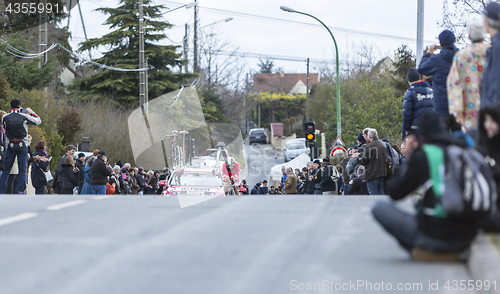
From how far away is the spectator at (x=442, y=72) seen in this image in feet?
→ 23.9

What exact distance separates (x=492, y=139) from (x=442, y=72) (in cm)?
241

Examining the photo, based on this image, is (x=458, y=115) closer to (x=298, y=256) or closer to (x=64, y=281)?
(x=298, y=256)

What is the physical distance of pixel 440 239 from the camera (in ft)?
15.6

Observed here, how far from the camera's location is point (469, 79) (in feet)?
20.3

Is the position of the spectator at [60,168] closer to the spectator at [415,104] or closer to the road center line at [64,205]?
the road center line at [64,205]

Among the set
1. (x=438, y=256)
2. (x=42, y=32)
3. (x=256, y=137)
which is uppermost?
(x=42, y=32)

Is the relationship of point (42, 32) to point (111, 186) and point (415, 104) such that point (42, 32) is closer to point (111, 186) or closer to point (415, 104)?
point (111, 186)

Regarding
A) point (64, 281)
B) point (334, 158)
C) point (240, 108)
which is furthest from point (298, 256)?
point (240, 108)

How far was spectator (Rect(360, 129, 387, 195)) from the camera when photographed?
10.5 meters

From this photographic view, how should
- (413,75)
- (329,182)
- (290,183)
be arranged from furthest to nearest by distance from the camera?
(290,183)
(329,182)
(413,75)

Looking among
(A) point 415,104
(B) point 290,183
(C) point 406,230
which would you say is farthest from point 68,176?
(C) point 406,230

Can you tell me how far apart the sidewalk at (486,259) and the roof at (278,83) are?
11606cm

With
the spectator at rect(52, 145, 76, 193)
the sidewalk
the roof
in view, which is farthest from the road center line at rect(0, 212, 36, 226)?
the roof

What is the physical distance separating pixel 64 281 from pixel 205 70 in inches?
2111
